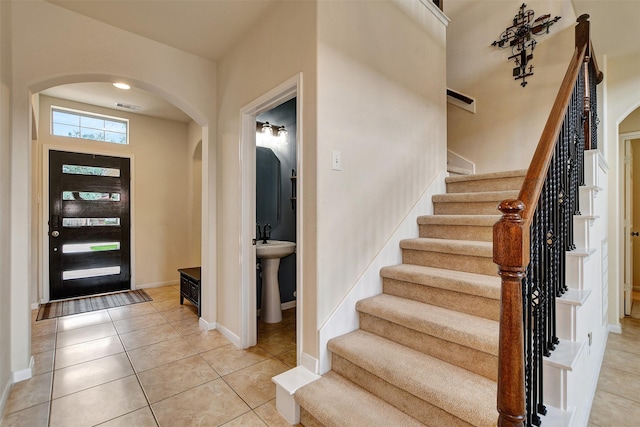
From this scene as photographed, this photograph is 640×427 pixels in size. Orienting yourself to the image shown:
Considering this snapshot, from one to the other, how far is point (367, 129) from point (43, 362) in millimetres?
3186

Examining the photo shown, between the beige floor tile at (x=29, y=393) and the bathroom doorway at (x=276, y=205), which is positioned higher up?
the bathroom doorway at (x=276, y=205)

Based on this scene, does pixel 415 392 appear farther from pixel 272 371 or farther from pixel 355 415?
pixel 272 371

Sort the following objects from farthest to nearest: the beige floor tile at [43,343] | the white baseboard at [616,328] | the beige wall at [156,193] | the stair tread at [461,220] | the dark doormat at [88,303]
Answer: the beige wall at [156,193]
the dark doormat at [88,303]
the white baseboard at [616,328]
the beige floor tile at [43,343]
the stair tread at [461,220]

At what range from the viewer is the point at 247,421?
1742 millimetres

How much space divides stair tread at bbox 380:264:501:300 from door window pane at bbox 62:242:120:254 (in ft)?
13.9

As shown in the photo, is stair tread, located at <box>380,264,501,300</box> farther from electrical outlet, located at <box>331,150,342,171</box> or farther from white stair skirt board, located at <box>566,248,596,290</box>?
electrical outlet, located at <box>331,150,342,171</box>

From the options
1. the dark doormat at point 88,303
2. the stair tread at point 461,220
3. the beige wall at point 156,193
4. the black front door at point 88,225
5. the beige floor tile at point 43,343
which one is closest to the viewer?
the stair tread at point 461,220

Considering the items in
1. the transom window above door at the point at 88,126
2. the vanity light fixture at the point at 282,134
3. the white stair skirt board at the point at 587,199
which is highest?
the transom window above door at the point at 88,126

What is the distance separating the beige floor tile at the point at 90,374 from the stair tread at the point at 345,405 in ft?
5.03

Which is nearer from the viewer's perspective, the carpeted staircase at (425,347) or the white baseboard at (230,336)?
the carpeted staircase at (425,347)

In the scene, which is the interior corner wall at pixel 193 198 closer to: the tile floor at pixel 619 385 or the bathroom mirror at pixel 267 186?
the bathroom mirror at pixel 267 186

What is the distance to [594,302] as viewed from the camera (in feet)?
6.40

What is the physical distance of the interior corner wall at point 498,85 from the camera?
3.21 meters

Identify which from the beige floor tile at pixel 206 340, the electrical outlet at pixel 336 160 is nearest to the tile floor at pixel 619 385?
the electrical outlet at pixel 336 160
